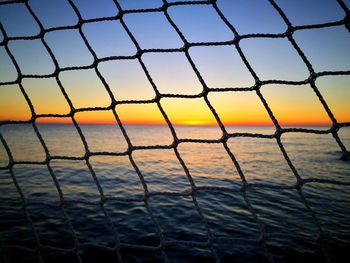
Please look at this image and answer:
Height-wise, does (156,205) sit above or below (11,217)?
above

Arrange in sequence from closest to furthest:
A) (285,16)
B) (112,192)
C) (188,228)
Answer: (285,16), (188,228), (112,192)

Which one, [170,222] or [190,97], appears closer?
[190,97]

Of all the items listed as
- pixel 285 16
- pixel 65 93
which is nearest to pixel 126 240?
pixel 65 93

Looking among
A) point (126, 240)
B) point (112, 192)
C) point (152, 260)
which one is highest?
point (112, 192)

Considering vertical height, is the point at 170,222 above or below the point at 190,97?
above

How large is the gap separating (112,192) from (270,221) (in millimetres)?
6201

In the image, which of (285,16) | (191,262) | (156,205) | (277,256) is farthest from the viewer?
(156,205)

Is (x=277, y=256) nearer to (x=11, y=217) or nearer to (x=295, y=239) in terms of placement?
(x=295, y=239)

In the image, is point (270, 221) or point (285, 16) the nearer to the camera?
point (285, 16)

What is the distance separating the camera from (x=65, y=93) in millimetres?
2607

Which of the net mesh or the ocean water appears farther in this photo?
the ocean water

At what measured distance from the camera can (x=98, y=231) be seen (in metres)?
6.53

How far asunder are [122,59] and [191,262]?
4466mm

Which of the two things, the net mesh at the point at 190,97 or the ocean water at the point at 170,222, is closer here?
the net mesh at the point at 190,97
